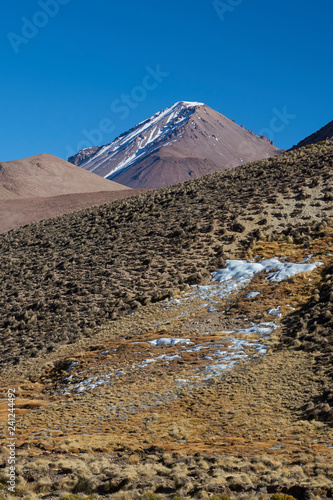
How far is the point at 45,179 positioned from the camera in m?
118

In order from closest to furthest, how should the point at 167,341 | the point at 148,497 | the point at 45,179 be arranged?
the point at 148,497
the point at 167,341
the point at 45,179

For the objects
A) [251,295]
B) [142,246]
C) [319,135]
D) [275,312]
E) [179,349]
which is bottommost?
[275,312]

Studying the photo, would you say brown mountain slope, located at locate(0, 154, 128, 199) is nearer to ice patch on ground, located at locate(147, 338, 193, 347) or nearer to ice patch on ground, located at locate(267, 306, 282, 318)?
ice patch on ground, located at locate(147, 338, 193, 347)

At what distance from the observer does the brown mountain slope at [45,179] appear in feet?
358

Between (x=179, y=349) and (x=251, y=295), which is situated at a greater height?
(x=251, y=295)

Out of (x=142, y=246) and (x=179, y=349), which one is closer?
(x=179, y=349)

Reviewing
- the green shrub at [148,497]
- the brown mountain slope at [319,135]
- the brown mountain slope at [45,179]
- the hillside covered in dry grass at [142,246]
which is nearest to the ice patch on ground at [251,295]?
the hillside covered in dry grass at [142,246]

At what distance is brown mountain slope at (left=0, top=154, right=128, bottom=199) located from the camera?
10912 cm

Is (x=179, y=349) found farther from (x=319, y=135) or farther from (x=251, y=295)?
(x=319, y=135)

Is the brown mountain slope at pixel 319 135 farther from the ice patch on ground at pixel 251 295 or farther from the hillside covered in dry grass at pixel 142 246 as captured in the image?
the ice patch on ground at pixel 251 295

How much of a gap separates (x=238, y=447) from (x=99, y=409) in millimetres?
5743

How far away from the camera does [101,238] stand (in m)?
38.0

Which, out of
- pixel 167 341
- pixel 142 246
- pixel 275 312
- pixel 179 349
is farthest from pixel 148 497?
pixel 142 246

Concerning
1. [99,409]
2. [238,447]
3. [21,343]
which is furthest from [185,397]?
[21,343]
